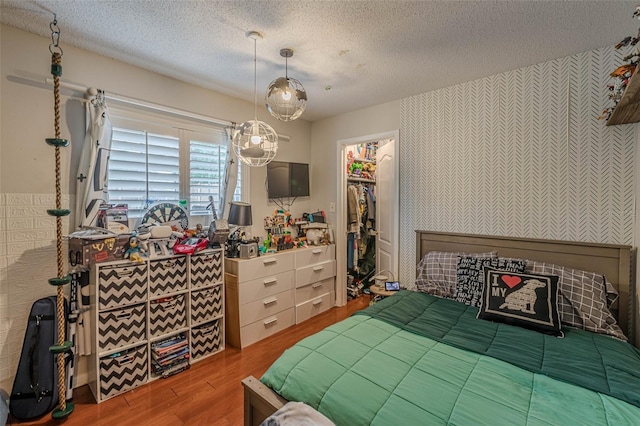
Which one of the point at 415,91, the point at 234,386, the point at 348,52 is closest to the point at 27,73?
the point at 348,52

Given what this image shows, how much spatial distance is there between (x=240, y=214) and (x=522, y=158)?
257 centimetres

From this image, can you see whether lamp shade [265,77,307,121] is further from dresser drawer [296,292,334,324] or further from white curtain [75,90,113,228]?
dresser drawer [296,292,334,324]

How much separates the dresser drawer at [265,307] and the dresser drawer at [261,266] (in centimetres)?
26

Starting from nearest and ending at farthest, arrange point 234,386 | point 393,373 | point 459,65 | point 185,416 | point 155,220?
point 393,373 < point 185,416 < point 234,386 < point 459,65 < point 155,220

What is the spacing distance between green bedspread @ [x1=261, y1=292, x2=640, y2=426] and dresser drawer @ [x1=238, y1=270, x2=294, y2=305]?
4.09ft

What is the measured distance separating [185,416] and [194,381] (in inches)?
14.9

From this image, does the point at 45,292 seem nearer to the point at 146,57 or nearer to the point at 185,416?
the point at 185,416

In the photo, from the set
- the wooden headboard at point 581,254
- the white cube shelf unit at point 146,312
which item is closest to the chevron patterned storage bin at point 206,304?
the white cube shelf unit at point 146,312

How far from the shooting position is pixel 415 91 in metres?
2.91

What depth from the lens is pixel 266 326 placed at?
2924 millimetres

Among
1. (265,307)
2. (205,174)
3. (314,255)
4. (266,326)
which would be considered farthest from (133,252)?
(314,255)

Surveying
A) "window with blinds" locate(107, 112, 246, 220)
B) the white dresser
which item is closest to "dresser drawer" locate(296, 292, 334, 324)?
→ the white dresser

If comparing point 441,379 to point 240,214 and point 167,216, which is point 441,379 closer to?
point 240,214

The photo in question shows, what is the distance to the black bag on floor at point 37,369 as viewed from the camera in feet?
5.88
